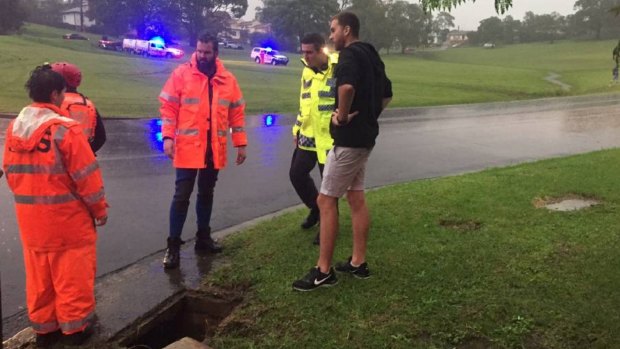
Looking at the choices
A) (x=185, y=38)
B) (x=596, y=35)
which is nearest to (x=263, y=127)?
(x=185, y=38)

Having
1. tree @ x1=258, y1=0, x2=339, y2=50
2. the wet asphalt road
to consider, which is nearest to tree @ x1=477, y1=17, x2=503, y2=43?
tree @ x1=258, y1=0, x2=339, y2=50

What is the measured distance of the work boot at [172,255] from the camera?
16.0 ft

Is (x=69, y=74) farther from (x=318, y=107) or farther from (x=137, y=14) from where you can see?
(x=137, y=14)

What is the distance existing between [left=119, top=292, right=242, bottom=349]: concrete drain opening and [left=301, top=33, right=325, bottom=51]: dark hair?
2.30 meters

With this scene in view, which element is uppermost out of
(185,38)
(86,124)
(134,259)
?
(185,38)

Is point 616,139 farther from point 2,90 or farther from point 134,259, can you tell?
point 2,90

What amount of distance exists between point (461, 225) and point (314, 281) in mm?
2231

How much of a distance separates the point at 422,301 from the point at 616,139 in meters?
12.2

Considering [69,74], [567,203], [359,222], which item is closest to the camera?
[359,222]

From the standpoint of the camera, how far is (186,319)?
14.2ft

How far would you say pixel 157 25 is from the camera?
239 ft

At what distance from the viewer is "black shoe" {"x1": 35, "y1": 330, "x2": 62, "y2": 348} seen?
3.57 meters

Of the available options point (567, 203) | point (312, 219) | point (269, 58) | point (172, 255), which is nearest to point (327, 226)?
point (172, 255)

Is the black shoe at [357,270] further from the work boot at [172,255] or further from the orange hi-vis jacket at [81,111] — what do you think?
the orange hi-vis jacket at [81,111]
